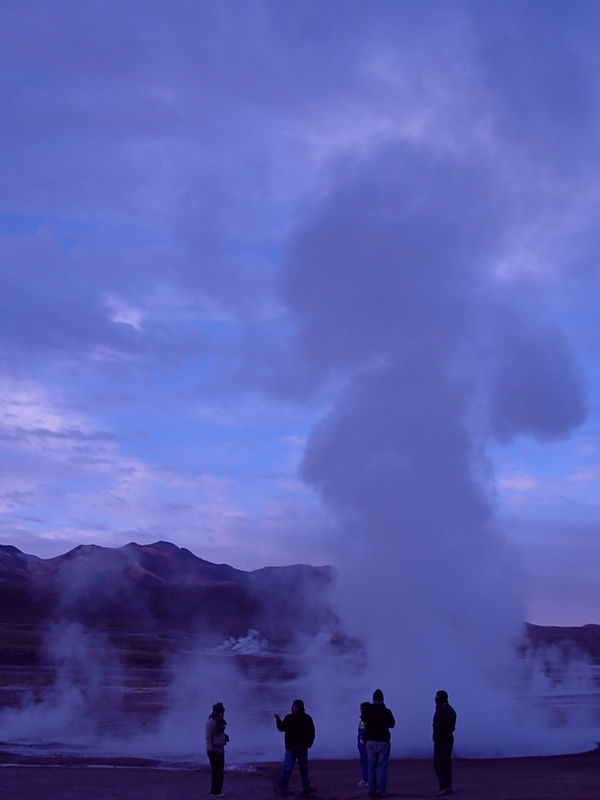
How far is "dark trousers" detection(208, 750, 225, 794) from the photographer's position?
16.4m

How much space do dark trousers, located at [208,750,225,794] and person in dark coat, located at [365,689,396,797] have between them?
106 inches

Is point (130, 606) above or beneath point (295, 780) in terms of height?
above

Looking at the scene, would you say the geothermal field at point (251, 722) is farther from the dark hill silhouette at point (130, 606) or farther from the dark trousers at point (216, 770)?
the dark hill silhouette at point (130, 606)

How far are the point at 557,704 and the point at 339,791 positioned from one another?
27929 millimetres

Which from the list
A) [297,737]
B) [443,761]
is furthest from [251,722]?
[443,761]

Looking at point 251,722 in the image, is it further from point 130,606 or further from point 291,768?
point 130,606

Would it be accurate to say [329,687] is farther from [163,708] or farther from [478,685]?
[478,685]

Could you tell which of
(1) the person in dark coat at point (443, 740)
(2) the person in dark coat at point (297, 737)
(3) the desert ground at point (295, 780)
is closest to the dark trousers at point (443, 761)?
(1) the person in dark coat at point (443, 740)

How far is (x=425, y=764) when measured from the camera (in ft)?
71.7

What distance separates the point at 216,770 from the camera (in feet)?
54.0

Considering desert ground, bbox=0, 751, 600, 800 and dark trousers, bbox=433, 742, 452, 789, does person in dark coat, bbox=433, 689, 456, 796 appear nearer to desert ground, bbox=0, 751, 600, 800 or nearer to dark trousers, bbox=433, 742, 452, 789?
dark trousers, bbox=433, 742, 452, 789

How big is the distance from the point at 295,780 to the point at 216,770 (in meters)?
3.31

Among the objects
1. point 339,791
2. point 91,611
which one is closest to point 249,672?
point 339,791

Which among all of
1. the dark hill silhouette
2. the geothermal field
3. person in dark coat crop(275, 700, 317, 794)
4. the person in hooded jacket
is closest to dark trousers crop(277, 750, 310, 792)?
person in dark coat crop(275, 700, 317, 794)
